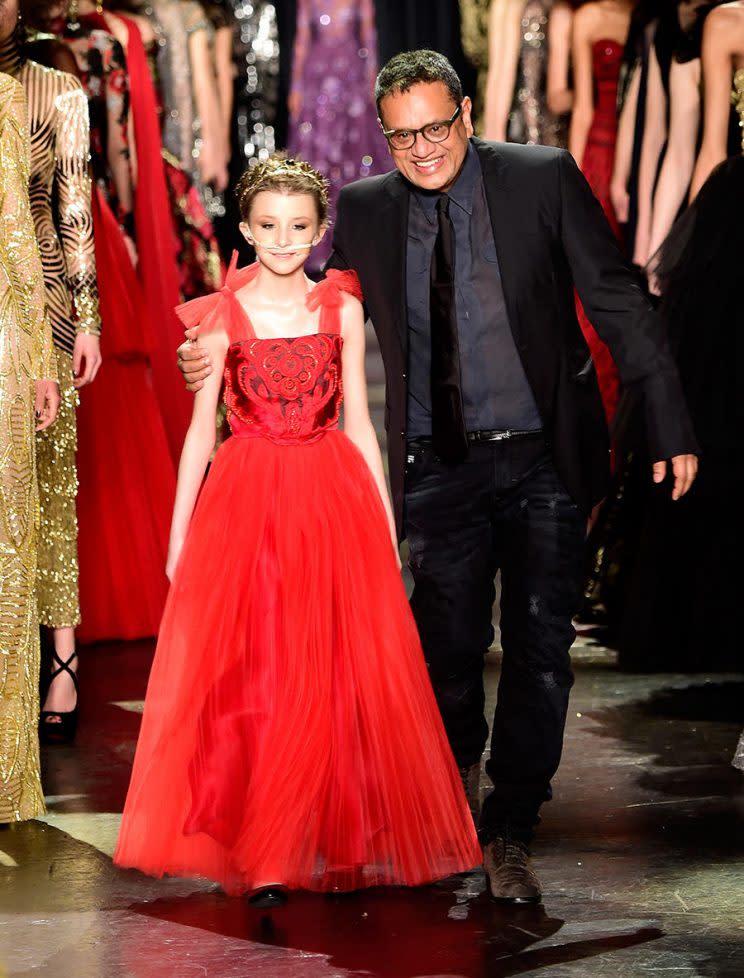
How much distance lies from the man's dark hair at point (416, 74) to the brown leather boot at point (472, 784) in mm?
1381

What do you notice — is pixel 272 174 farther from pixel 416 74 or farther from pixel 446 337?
pixel 446 337

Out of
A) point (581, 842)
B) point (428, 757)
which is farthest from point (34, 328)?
point (581, 842)

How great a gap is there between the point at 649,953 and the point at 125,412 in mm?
3348

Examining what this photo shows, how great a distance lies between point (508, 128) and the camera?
27.8 ft

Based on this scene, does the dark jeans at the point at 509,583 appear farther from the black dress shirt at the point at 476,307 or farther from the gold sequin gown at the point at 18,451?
the gold sequin gown at the point at 18,451

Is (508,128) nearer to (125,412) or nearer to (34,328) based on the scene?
(125,412)

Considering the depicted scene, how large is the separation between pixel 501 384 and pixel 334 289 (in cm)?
42

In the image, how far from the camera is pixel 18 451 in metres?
4.28

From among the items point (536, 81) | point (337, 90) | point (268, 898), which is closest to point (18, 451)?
point (268, 898)

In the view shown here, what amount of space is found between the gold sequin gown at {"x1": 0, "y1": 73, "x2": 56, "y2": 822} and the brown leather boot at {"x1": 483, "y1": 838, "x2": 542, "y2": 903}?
1.12 meters

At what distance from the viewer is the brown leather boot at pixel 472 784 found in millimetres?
4082

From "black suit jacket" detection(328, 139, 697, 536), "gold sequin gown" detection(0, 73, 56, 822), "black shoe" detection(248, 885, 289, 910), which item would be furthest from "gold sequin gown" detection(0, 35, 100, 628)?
"black shoe" detection(248, 885, 289, 910)

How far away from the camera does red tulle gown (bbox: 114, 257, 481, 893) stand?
3.71 m

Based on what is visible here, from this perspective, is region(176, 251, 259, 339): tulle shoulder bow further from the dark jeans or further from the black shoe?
the black shoe
